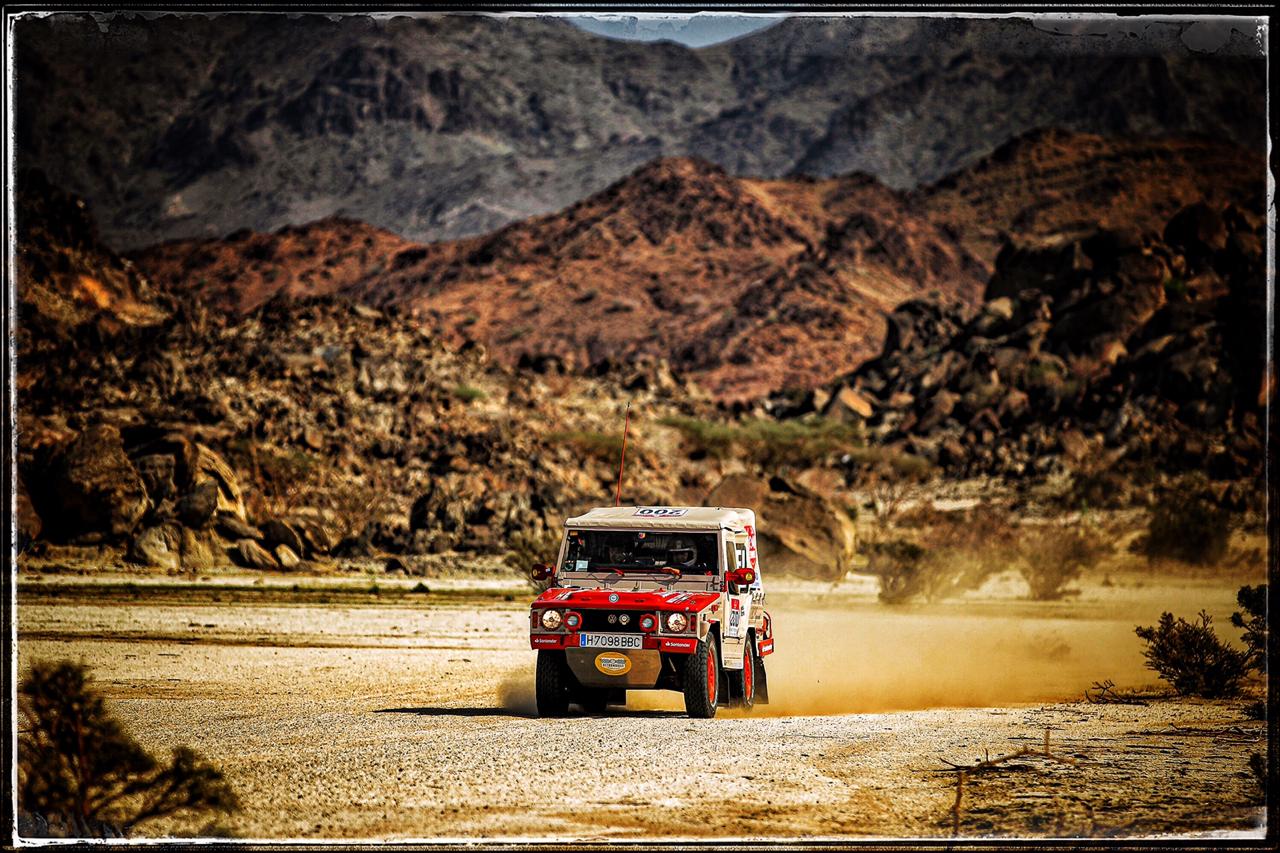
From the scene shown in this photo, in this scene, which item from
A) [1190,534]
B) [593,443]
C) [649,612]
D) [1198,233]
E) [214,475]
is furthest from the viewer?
[1198,233]

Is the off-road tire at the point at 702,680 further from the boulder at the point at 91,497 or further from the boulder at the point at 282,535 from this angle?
the boulder at the point at 282,535

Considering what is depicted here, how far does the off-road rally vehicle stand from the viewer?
43.0ft

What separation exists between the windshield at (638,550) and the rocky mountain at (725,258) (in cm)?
9993

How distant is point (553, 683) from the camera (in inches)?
547

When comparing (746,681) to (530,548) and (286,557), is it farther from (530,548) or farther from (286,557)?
(286,557)

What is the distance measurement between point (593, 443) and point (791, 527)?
23002 mm

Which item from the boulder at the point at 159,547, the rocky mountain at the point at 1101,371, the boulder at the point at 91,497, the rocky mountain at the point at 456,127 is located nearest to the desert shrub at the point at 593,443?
the rocky mountain at the point at 1101,371

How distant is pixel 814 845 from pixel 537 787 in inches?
105

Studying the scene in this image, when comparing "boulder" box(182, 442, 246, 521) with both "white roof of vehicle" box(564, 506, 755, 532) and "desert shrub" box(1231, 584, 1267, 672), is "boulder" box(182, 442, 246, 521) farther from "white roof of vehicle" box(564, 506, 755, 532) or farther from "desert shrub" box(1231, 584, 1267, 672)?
"desert shrub" box(1231, 584, 1267, 672)

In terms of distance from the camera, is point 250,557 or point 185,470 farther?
point 185,470

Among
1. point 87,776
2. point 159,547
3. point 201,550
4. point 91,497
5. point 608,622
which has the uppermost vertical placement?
point 608,622

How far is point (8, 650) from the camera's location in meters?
8.46

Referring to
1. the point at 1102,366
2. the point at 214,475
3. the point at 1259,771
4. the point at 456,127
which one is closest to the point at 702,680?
the point at 1259,771

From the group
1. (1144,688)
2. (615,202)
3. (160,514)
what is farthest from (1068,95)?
(1144,688)
